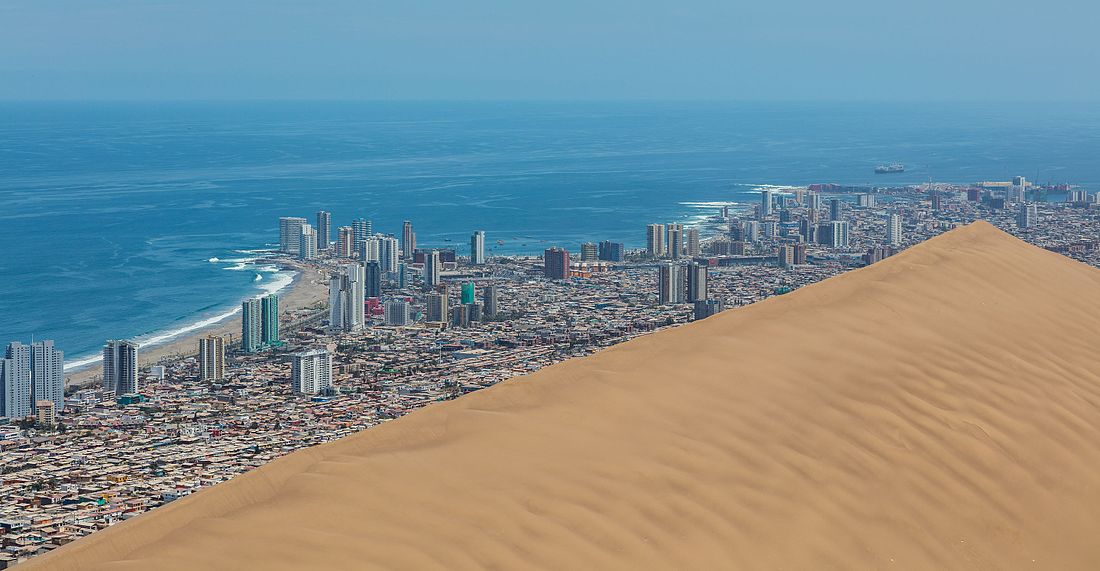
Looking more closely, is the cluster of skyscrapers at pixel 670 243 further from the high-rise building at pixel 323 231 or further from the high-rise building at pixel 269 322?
the high-rise building at pixel 269 322

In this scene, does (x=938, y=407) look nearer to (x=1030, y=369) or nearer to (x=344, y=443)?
(x=1030, y=369)

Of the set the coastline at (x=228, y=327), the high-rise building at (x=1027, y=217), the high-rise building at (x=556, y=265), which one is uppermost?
the high-rise building at (x=1027, y=217)

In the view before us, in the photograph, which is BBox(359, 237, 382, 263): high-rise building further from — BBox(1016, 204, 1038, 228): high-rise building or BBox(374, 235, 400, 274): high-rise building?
BBox(1016, 204, 1038, 228): high-rise building

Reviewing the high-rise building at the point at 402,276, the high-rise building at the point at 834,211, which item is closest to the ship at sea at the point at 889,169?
the high-rise building at the point at 834,211

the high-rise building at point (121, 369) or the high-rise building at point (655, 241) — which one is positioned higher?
the high-rise building at point (655, 241)

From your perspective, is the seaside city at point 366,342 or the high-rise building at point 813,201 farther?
the high-rise building at point 813,201

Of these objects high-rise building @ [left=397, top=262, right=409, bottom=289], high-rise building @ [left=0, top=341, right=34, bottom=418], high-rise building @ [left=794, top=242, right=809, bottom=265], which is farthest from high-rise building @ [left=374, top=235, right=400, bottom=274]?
high-rise building @ [left=0, top=341, right=34, bottom=418]
